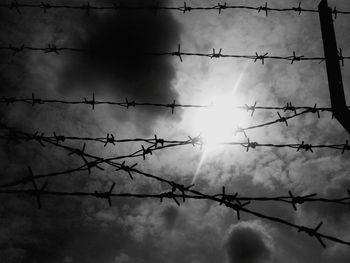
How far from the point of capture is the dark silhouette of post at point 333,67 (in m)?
4.02

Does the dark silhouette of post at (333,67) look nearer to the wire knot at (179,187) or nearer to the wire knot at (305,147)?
the wire knot at (305,147)

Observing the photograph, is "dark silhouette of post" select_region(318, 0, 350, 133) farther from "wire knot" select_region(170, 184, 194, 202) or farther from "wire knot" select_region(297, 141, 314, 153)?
"wire knot" select_region(170, 184, 194, 202)

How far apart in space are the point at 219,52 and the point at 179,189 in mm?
2445

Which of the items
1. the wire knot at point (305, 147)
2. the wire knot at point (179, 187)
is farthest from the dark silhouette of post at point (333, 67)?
the wire knot at point (179, 187)

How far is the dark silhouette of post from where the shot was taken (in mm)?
4020

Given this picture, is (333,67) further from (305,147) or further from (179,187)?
(179,187)

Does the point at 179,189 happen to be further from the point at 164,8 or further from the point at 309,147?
the point at 164,8

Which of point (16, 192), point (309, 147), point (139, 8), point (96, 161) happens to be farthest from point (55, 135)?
point (309, 147)

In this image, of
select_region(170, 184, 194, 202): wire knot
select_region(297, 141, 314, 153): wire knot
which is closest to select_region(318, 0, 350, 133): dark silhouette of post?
select_region(297, 141, 314, 153): wire knot

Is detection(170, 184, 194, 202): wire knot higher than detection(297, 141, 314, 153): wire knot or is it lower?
lower

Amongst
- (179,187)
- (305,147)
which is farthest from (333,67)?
(179,187)

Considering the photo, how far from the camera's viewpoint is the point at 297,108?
14.4 feet

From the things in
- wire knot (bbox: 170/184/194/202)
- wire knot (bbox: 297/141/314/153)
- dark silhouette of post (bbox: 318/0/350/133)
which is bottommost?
wire knot (bbox: 170/184/194/202)

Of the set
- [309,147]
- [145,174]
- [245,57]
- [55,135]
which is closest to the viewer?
[145,174]
